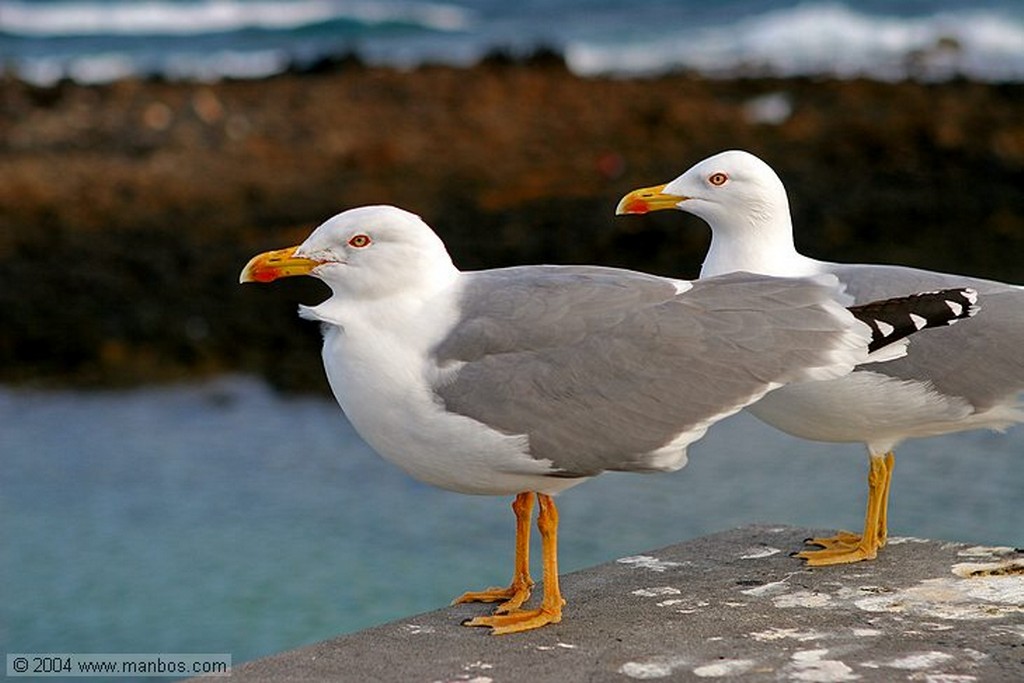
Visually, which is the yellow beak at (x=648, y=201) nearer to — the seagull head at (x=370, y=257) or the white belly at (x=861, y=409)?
the white belly at (x=861, y=409)

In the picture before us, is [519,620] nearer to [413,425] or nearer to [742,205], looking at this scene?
[413,425]

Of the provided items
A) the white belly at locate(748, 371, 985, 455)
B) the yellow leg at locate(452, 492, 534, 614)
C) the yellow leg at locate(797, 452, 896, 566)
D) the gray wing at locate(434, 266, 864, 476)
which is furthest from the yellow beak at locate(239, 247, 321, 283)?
the yellow leg at locate(797, 452, 896, 566)

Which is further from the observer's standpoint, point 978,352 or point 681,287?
point 978,352

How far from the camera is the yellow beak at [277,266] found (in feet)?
12.9

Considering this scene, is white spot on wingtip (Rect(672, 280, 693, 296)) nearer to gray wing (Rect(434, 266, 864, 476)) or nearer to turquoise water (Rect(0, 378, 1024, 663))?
gray wing (Rect(434, 266, 864, 476))

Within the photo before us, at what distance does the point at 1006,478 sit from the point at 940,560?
405 centimetres

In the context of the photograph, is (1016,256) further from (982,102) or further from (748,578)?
(748,578)

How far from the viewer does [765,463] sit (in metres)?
8.42

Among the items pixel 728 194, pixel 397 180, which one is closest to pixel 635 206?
pixel 728 194

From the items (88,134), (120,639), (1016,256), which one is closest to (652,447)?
(120,639)

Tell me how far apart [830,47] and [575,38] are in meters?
5.10

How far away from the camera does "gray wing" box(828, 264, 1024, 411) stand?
448 cm

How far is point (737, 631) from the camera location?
3910mm

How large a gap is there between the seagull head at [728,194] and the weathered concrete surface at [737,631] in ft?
3.03
